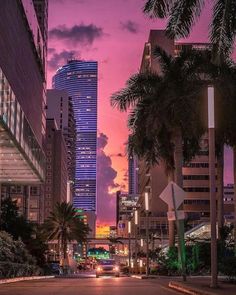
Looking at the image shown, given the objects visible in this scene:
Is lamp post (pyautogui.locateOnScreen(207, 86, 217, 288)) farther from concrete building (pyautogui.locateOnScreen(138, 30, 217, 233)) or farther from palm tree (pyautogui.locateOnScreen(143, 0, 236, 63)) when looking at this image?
concrete building (pyautogui.locateOnScreen(138, 30, 217, 233))

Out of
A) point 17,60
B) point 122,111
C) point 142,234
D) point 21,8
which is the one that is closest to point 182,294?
point 122,111

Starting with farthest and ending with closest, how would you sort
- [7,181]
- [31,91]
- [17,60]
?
[31,91] < [17,60] < [7,181]

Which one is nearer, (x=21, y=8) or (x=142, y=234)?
(x=21, y=8)

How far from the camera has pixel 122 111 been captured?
4281cm

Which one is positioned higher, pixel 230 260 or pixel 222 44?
pixel 222 44

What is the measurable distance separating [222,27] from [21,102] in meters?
101

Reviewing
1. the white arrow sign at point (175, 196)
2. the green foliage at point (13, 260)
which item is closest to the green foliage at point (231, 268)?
the white arrow sign at point (175, 196)

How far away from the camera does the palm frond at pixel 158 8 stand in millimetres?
17766

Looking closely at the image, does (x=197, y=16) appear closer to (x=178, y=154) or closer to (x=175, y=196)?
(x=175, y=196)

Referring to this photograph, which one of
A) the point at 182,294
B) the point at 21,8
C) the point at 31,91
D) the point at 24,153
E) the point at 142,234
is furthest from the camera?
the point at 142,234

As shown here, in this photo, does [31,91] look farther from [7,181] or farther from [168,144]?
[168,144]

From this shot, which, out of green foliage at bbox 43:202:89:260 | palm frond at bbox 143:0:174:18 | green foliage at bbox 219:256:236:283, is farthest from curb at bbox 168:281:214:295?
green foliage at bbox 43:202:89:260

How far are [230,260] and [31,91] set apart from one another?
11027 cm

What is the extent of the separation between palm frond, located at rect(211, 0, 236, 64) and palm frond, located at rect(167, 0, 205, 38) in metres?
0.68
